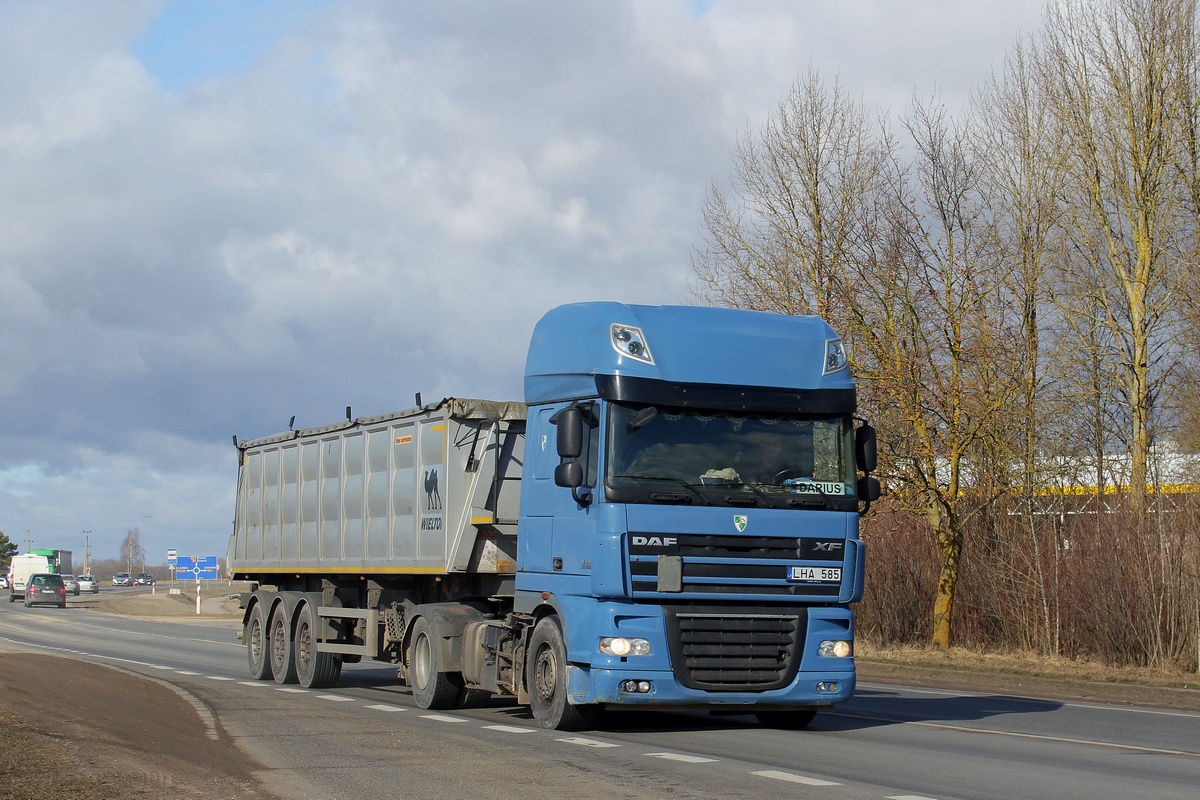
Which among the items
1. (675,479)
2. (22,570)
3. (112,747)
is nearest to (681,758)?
(675,479)

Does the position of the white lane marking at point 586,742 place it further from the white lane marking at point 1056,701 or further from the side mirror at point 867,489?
the white lane marking at point 1056,701

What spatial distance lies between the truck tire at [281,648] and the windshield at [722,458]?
9401mm

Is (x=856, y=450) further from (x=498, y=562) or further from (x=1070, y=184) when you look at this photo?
(x=1070, y=184)

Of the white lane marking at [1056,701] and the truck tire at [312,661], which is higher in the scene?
the truck tire at [312,661]

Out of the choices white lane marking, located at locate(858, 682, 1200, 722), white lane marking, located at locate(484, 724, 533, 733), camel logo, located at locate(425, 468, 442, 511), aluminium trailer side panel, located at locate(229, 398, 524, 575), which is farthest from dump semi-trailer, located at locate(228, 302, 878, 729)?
white lane marking, located at locate(858, 682, 1200, 722)

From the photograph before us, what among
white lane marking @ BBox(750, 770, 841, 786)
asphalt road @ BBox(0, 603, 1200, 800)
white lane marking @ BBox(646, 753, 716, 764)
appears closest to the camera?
asphalt road @ BBox(0, 603, 1200, 800)

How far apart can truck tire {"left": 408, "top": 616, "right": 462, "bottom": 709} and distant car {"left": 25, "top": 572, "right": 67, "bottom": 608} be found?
53520mm

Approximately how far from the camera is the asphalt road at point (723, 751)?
29.0 feet

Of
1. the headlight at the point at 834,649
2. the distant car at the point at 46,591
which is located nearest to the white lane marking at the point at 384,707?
the headlight at the point at 834,649

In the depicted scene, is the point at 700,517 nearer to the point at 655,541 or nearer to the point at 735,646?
the point at 655,541

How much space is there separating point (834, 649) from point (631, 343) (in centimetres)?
333

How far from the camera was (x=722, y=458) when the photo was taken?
37.5 ft

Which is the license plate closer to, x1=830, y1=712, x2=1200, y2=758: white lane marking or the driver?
the driver

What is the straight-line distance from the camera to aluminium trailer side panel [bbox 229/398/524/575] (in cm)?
1442
